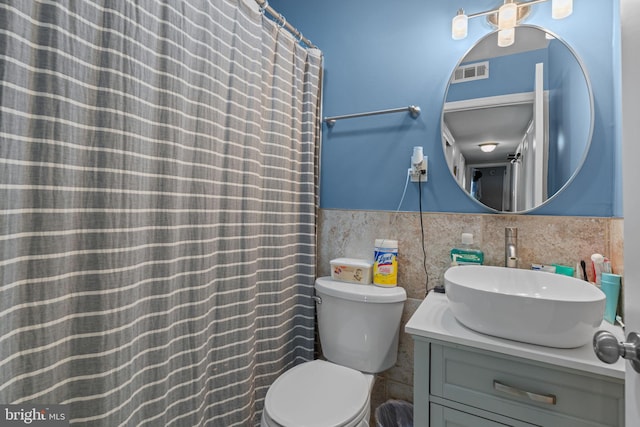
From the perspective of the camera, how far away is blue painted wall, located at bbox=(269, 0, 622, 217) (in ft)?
3.49

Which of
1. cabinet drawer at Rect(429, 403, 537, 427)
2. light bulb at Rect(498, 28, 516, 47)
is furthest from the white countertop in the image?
light bulb at Rect(498, 28, 516, 47)

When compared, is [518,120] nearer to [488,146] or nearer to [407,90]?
[488,146]

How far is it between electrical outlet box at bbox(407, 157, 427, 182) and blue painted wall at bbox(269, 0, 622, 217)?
3cm

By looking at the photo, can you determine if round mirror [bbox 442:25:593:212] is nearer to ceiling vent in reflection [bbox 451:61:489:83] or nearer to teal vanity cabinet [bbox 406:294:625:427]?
ceiling vent in reflection [bbox 451:61:489:83]

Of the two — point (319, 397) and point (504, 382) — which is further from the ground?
point (504, 382)

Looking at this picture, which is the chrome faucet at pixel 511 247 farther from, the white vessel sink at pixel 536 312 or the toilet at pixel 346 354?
the toilet at pixel 346 354

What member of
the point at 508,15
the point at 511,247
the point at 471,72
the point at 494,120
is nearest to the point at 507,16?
the point at 508,15

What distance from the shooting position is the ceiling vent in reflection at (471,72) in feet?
4.09

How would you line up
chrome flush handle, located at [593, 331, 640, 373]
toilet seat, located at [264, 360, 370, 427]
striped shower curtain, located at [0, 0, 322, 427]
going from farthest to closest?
1. toilet seat, located at [264, 360, 370, 427]
2. striped shower curtain, located at [0, 0, 322, 427]
3. chrome flush handle, located at [593, 331, 640, 373]

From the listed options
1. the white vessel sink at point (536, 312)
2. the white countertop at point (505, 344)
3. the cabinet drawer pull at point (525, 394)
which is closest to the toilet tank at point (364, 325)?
the white countertop at point (505, 344)

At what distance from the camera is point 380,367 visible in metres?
1.27

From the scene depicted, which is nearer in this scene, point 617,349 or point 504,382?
point 617,349

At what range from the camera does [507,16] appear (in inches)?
44.9

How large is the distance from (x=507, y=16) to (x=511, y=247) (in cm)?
94
